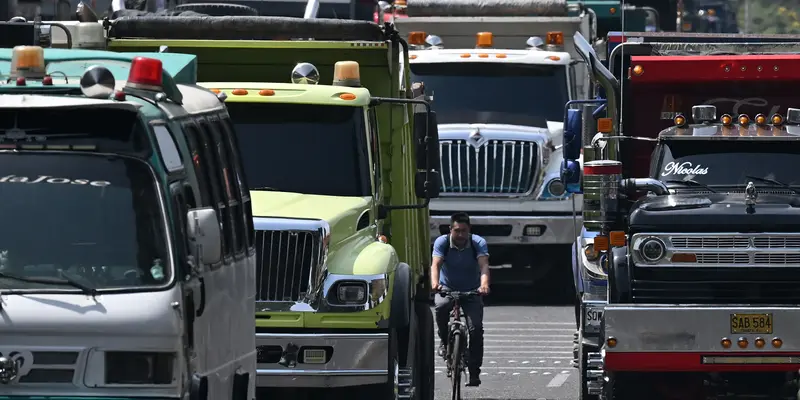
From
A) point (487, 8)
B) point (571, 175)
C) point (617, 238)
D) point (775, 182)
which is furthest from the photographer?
point (487, 8)

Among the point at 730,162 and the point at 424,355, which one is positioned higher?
the point at 730,162

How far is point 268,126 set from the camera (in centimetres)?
1260

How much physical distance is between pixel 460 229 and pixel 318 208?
12.9 ft

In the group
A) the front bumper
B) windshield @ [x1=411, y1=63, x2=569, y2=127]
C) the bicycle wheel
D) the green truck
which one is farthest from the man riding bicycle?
windshield @ [x1=411, y1=63, x2=569, y2=127]

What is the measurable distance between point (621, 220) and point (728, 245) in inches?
33.9

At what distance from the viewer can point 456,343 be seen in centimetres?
1488

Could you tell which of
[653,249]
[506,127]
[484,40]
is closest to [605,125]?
[653,249]

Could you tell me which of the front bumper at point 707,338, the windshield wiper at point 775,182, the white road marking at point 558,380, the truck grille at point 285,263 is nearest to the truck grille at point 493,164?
the white road marking at point 558,380

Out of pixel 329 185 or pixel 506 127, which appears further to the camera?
pixel 506 127

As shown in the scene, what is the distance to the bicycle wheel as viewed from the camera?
47.4ft

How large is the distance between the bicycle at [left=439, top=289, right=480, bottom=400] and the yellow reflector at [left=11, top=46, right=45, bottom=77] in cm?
679

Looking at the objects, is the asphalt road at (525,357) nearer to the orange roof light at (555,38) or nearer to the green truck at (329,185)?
the green truck at (329,185)

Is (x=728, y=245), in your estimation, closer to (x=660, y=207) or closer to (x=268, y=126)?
(x=660, y=207)

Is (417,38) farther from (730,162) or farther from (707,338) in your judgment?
(707,338)
